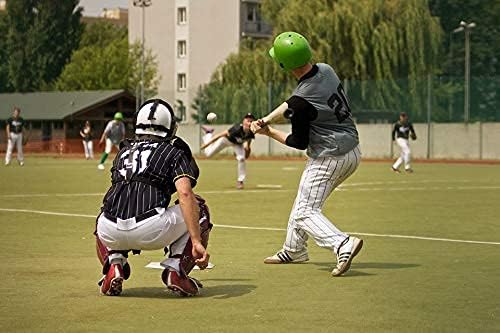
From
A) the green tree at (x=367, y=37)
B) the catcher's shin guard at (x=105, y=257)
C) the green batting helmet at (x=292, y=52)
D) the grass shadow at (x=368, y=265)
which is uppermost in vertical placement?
the green tree at (x=367, y=37)

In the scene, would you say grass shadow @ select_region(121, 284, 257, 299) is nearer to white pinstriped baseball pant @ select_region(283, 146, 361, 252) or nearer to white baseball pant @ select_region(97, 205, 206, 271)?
white baseball pant @ select_region(97, 205, 206, 271)

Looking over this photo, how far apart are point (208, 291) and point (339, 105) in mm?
2452

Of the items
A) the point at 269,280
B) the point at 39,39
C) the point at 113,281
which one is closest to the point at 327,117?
the point at 269,280

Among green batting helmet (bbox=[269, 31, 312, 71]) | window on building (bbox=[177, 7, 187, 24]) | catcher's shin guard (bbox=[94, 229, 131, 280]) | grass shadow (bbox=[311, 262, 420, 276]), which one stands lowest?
grass shadow (bbox=[311, 262, 420, 276])

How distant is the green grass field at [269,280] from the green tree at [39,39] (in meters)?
106

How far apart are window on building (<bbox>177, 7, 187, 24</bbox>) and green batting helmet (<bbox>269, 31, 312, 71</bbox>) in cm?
9256

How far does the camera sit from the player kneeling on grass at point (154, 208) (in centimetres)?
891

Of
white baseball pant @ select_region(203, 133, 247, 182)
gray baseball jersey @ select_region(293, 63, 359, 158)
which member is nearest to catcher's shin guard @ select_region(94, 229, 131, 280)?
gray baseball jersey @ select_region(293, 63, 359, 158)

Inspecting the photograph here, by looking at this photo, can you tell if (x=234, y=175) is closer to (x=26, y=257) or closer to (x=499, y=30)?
(x=26, y=257)

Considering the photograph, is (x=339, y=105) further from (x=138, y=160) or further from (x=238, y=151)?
(x=238, y=151)

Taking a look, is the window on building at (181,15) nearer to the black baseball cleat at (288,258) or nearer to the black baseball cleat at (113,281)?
the black baseball cleat at (288,258)

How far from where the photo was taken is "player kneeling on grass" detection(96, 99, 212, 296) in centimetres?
891

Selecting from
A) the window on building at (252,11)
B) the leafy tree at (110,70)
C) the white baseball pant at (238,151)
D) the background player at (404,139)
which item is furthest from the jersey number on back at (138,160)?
the window on building at (252,11)

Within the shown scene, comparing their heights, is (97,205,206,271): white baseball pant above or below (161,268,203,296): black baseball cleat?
above
